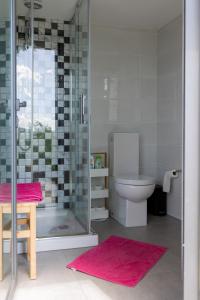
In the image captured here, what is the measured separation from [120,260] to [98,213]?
1.23 meters

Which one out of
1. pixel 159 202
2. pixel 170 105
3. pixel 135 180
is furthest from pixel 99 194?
pixel 170 105

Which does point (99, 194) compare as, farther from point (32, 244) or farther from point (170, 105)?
point (32, 244)

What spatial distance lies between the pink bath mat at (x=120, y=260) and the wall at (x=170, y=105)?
1.11 metres

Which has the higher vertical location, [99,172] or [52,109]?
[52,109]

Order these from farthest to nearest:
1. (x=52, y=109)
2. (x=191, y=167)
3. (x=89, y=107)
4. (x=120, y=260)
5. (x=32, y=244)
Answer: (x=52, y=109) < (x=89, y=107) < (x=120, y=260) < (x=32, y=244) < (x=191, y=167)

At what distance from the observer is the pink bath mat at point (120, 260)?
214cm

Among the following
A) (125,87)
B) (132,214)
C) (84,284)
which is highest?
(125,87)

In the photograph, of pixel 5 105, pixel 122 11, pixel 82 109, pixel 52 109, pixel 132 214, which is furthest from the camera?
pixel 52 109

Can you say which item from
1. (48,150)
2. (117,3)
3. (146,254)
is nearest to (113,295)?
(146,254)

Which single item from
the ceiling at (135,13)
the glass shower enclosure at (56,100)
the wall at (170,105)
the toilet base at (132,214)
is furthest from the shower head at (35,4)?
the toilet base at (132,214)

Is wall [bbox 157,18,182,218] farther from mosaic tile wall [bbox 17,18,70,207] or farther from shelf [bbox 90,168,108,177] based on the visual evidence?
mosaic tile wall [bbox 17,18,70,207]

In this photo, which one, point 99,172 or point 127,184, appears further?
point 99,172

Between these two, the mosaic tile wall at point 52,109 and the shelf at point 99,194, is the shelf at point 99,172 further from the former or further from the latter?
the mosaic tile wall at point 52,109

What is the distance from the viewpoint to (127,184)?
3.25m
